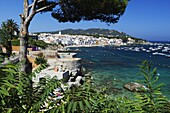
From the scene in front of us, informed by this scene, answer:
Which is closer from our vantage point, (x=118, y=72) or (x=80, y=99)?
(x=80, y=99)

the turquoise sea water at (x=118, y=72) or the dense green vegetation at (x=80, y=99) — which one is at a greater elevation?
the dense green vegetation at (x=80, y=99)

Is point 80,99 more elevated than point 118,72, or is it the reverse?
point 80,99

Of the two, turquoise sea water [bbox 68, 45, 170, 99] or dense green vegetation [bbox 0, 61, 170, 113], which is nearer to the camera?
dense green vegetation [bbox 0, 61, 170, 113]

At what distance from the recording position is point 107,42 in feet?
532

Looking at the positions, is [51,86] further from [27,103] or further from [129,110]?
[129,110]

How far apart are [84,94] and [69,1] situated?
7645 millimetres

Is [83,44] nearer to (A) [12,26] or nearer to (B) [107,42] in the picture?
(B) [107,42]

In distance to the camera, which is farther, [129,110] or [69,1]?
[69,1]

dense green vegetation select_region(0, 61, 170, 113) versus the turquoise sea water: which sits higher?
dense green vegetation select_region(0, 61, 170, 113)

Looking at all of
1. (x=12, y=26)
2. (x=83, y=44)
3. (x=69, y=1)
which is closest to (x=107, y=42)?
(x=83, y=44)

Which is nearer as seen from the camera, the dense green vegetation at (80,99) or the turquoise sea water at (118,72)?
the dense green vegetation at (80,99)

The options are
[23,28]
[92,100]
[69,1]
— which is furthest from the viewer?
[69,1]

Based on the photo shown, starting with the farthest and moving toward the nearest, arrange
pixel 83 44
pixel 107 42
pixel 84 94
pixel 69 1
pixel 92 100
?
pixel 107 42 → pixel 83 44 → pixel 69 1 → pixel 84 94 → pixel 92 100

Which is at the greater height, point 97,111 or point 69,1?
point 69,1
